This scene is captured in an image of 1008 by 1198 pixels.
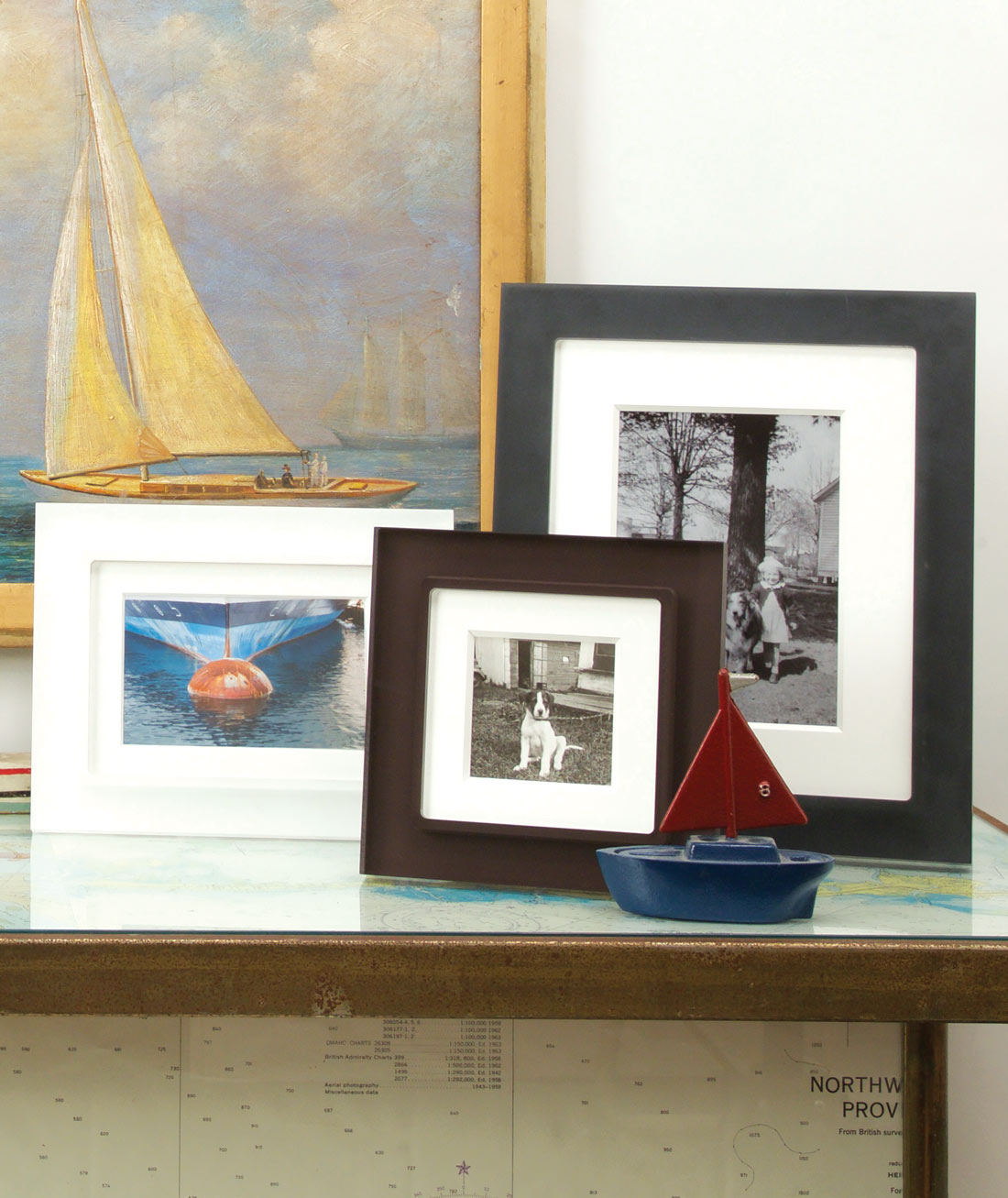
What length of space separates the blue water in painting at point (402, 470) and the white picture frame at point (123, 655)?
0.36 feet

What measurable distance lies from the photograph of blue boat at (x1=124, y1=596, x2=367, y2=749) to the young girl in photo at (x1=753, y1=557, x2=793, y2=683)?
0.97ft

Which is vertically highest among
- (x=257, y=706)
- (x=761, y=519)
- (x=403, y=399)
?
(x=403, y=399)

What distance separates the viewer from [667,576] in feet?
2.04

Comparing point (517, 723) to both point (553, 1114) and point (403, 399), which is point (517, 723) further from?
point (403, 399)

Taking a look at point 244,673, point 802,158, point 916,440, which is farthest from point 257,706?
point 802,158

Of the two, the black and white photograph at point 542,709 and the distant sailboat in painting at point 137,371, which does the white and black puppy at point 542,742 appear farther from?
the distant sailboat in painting at point 137,371

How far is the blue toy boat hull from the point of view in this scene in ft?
1.69

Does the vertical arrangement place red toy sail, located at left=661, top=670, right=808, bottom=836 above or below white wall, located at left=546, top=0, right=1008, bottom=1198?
below

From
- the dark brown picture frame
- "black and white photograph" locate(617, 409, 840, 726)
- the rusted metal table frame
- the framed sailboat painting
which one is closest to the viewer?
the rusted metal table frame

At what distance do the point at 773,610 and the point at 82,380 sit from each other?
0.61 m

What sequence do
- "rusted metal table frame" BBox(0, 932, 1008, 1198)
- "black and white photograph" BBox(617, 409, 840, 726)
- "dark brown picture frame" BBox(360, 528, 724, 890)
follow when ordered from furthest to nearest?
"black and white photograph" BBox(617, 409, 840, 726) < "dark brown picture frame" BBox(360, 528, 724, 890) < "rusted metal table frame" BBox(0, 932, 1008, 1198)

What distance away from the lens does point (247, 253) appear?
0.87m

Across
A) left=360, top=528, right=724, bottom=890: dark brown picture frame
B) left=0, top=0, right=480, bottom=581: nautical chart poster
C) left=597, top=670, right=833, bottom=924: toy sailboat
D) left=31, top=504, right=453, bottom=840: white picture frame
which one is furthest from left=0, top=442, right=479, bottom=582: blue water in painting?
left=597, top=670, right=833, bottom=924: toy sailboat

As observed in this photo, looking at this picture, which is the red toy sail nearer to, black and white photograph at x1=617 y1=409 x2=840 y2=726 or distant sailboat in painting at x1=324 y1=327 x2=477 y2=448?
black and white photograph at x1=617 y1=409 x2=840 y2=726
